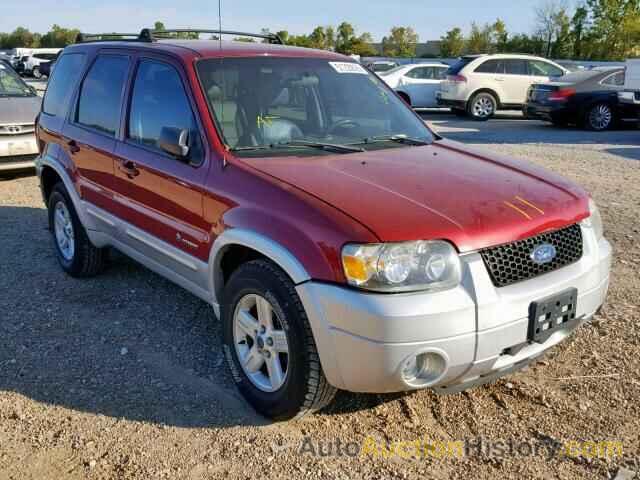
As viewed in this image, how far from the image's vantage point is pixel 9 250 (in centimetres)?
607

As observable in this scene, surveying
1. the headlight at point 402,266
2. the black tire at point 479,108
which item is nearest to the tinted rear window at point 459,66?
the black tire at point 479,108

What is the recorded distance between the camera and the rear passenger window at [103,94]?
14.6 feet

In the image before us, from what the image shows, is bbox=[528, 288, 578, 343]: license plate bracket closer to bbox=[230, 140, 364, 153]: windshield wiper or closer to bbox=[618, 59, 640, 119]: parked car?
A: bbox=[230, 140, 364, 153]: windshield wiper

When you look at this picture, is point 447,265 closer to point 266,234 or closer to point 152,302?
point 266,234

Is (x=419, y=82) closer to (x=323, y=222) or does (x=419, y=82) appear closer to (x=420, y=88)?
(x=420, y=88)

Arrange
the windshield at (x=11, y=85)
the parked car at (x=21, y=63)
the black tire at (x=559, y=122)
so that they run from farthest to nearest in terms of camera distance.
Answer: the parked car at (x=21, y=63)
the black tire at (x=559, y=122)
the windshield at (x=11, y=85)

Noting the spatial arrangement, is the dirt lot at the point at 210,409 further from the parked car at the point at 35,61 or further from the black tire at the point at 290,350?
the parked car at the point at 35,61

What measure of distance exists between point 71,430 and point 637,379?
303 cm

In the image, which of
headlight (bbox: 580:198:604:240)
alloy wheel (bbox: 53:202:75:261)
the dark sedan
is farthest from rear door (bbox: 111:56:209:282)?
the dark sedan

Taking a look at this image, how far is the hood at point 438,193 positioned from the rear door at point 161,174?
46 cm

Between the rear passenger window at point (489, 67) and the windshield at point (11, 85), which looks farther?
the rear passenger window at point (489, 67)

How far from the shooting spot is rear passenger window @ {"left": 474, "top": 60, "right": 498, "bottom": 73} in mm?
16984

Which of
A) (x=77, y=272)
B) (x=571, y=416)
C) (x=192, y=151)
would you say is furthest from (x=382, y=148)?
(x=77, y=272)

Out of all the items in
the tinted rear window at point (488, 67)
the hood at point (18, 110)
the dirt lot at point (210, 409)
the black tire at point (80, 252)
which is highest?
the tinted rear window at point (488, 67)
